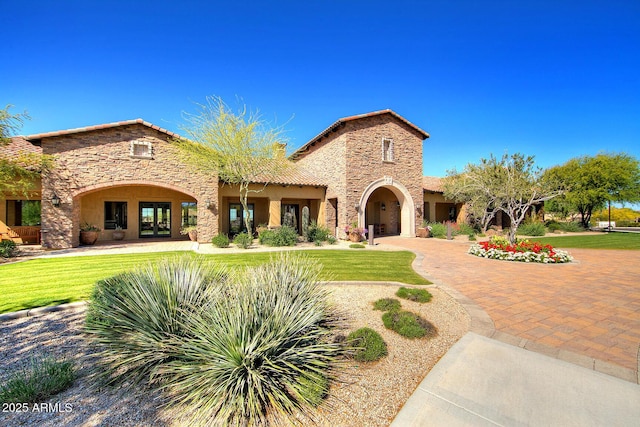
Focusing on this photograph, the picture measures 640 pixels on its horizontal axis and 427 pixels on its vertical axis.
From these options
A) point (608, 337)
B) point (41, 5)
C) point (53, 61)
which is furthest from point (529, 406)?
point (53, 61)

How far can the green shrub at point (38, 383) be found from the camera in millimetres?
2814

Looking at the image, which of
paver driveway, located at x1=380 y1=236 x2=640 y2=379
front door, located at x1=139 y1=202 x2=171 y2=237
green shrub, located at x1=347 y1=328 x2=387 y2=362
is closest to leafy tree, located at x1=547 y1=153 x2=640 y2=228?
paver driveway, located at x1=380 y1=236 x2=640 y2=379

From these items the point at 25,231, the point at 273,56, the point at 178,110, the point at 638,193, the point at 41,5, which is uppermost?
the point at 273,56

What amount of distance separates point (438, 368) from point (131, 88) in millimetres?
15641

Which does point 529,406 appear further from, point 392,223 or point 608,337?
point 392,223

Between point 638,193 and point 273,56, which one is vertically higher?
point 273,56

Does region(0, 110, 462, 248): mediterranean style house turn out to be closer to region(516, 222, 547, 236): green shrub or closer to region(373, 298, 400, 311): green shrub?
region(516, 222, 547, 236): green shrub

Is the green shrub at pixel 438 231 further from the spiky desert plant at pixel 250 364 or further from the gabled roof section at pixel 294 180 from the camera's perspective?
the spiky desert plant at pixel 250 364

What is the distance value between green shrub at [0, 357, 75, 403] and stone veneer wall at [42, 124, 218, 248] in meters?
13.0

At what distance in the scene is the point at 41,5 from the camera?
843 cm

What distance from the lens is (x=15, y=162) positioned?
1210 centimetres

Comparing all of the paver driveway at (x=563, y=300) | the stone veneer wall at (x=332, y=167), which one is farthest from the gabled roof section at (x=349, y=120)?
the paver driveway at (x=563, y=300)

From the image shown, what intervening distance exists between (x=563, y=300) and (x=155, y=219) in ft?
71.0

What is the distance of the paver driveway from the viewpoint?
399 cm
